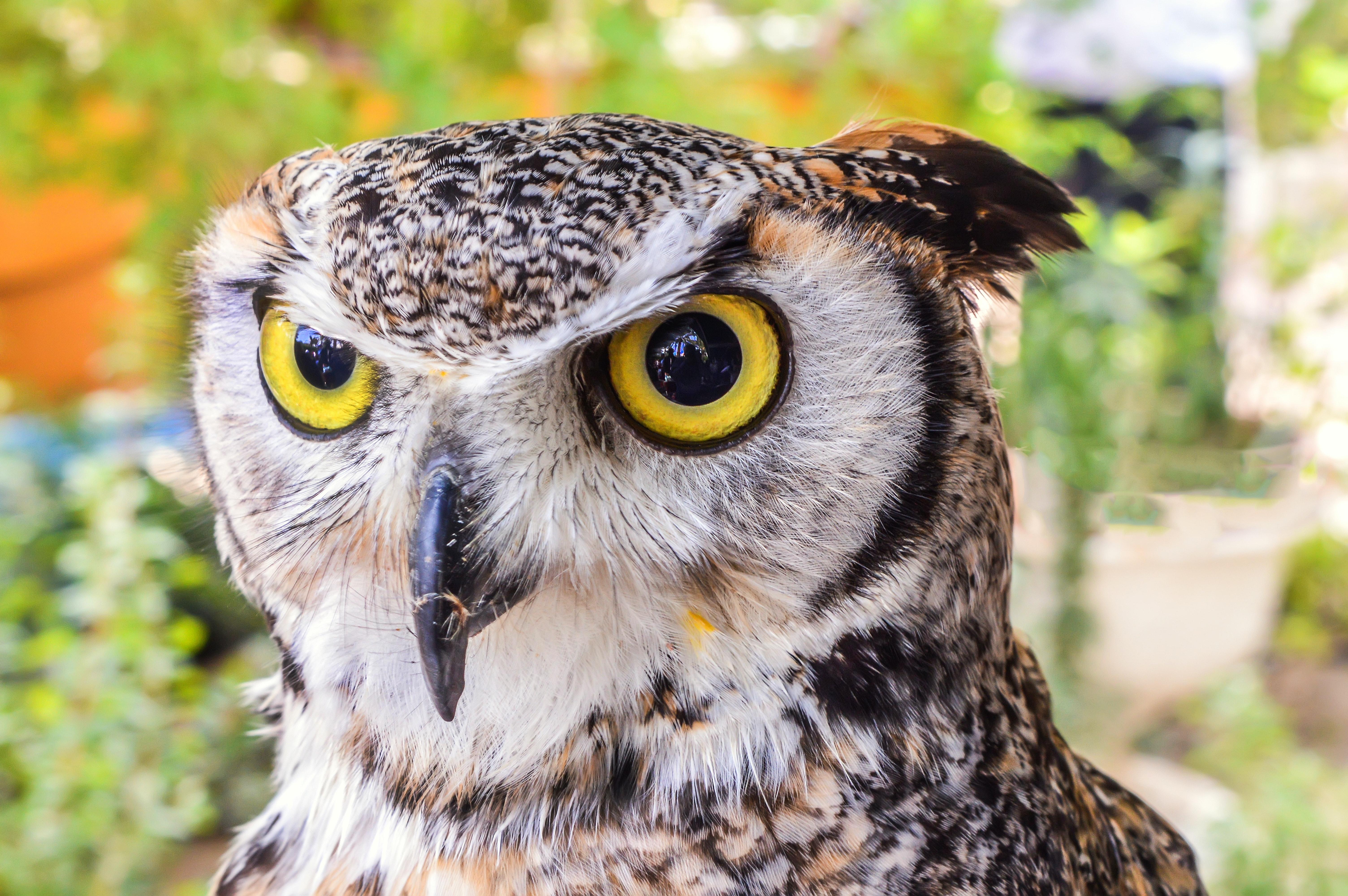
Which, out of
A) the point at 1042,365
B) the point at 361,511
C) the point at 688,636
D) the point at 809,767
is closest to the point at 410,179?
the point at 361,511

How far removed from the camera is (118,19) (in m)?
2.06

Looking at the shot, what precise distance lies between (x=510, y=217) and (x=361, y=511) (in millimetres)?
243

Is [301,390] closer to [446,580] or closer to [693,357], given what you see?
[446,580]

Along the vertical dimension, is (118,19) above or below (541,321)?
above

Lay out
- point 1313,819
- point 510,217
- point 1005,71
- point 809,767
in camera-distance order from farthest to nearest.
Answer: point 1313,819
point 1005,71
point 809,767
point 510,217

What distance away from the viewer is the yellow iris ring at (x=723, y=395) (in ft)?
2.03

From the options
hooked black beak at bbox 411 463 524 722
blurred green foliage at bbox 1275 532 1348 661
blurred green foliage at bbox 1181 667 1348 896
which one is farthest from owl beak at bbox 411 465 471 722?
blurred green foliage at bbox 1275 532 1348 661

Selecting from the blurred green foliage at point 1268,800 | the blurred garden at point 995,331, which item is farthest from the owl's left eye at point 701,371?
the blurred green foliage at point 1268,800

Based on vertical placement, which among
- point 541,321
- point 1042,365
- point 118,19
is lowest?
point 541,321

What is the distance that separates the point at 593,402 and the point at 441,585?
5.7 inches

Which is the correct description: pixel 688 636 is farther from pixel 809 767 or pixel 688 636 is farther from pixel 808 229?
pixel 808 229

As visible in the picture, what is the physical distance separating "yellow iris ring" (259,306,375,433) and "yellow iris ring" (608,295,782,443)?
0.55ft

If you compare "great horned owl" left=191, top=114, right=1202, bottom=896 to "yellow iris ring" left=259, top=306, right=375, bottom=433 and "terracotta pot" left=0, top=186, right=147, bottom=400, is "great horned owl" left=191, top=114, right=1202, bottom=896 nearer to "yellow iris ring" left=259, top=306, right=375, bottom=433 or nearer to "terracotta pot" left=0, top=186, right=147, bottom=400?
"yellow iris ring" left=259, top=306, right=375, bottom=433

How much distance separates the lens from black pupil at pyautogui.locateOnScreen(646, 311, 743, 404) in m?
0.61
